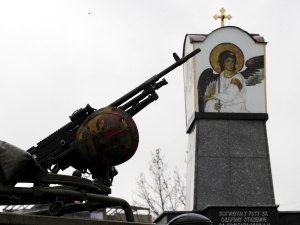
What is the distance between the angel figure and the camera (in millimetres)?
21516

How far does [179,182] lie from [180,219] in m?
34.0

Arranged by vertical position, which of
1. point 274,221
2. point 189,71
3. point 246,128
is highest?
point 189,71

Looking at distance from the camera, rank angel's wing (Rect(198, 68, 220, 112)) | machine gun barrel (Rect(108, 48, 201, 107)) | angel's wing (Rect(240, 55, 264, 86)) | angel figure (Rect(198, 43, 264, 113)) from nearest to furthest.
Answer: machine gun barrel (Rect(108, 48, 201, 107))
angel figure (Rect(198, 43, 264, 113))
angel's wing (Rect(198, 68, 220, 112))
angel's wing (Rect(240, 55, 264, 86))

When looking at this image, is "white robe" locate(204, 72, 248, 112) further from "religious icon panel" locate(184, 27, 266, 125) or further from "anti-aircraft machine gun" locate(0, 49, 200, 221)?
"anti-aircraft machine gun" locate(0, 49, 200, 221)

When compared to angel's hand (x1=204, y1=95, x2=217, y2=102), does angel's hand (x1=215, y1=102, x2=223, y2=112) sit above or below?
below

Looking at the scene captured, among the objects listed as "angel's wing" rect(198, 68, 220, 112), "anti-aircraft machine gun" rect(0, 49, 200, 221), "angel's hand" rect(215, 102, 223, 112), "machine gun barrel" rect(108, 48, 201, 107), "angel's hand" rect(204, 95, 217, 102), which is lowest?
"anti-aircraft machine gun" rect(0, 49, 200, 221)

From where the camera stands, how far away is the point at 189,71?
22.2 meters

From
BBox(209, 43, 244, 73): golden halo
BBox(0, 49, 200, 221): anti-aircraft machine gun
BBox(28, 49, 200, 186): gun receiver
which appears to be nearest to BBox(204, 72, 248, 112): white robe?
BBox(209, 43, 244, 73): golden halo

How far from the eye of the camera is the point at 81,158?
4.14 metres

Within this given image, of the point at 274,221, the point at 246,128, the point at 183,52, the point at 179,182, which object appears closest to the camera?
the point at 274,221

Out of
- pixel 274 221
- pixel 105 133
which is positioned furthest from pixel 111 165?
pixel 274 221

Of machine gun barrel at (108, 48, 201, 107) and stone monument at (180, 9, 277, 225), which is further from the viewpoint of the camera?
stone monument at (180, 9, 277, 225)

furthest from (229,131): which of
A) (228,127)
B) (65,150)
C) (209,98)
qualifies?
(65,150)

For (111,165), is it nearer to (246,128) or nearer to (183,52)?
(246,128)
